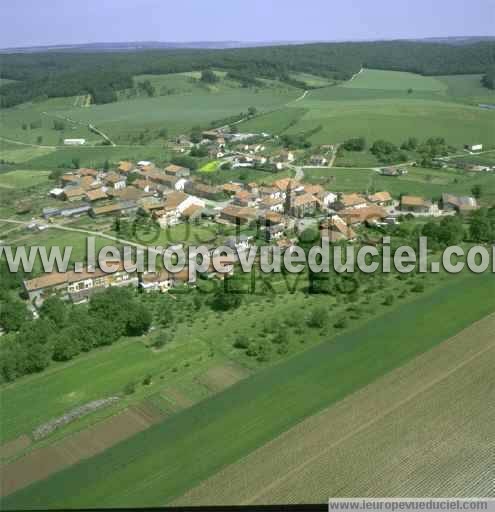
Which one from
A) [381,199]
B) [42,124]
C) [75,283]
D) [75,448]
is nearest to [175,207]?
[75,283]

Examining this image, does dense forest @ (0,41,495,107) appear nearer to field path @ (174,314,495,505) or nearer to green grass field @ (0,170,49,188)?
green grass field @ (0,170,49,188)

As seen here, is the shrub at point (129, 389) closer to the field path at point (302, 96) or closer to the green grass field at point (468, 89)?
the field path at point (302, 96)

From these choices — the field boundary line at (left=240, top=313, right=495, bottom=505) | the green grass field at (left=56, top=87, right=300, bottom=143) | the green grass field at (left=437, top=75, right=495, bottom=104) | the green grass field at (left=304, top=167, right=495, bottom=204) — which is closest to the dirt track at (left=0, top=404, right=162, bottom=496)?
the field boundary line at (left=240, top=313, right=495, bottom=505)

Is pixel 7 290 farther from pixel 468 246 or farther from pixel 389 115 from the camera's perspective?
pixel 389 115

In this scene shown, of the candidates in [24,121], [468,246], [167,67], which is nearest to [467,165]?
[468,246]

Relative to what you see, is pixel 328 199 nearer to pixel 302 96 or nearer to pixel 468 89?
pixel 302 96
